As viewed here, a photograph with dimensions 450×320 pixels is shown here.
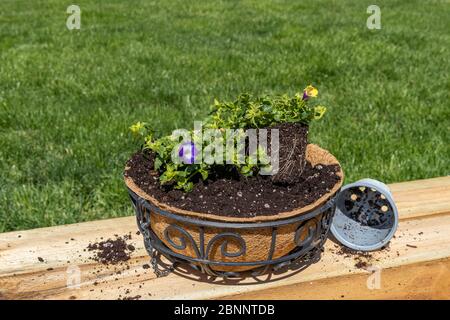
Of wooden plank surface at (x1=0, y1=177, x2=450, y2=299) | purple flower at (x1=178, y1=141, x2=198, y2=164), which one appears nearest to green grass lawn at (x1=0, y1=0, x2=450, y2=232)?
wooden plank surface at (x1=0, y1=177, x2=450, y2=299)

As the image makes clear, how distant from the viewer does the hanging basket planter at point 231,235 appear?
5.27ft

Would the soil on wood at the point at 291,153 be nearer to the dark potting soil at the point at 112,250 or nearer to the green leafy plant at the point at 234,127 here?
the green leafy plant at the point at 234,127

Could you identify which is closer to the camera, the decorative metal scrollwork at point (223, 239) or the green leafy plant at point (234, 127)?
the decorative metal scrollwork at point (223, 239)

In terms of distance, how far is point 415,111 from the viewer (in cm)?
428

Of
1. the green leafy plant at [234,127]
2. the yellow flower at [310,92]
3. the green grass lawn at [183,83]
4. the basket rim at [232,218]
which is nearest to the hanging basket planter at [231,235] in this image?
the basket rim at [232,218]

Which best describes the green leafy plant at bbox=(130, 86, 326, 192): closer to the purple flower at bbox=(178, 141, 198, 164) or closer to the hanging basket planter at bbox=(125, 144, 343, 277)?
the purple flower at bbox=(178, 141, 198, 164)

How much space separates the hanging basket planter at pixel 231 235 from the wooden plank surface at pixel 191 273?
74 millimetres

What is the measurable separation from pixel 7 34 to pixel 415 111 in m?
4.67

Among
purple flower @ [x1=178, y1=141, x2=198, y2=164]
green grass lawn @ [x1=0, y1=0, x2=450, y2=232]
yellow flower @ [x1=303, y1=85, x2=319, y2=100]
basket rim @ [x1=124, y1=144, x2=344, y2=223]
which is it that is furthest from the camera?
green grass lawn @ [x1=0, y1=0, x2=450, y2=232]

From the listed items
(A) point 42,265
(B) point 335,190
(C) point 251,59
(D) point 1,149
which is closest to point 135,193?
(A) point 42,265

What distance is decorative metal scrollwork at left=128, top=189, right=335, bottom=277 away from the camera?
5.30ft

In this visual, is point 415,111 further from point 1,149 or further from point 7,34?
point 7,34

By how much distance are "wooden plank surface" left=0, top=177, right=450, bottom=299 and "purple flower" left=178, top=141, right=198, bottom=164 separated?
1.30ft

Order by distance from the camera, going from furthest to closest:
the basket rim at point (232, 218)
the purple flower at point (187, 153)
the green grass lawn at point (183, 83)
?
the green grass lawn at point (183, 83), the purple flower at point (187, 153), the basket rim at point (232, 218)
